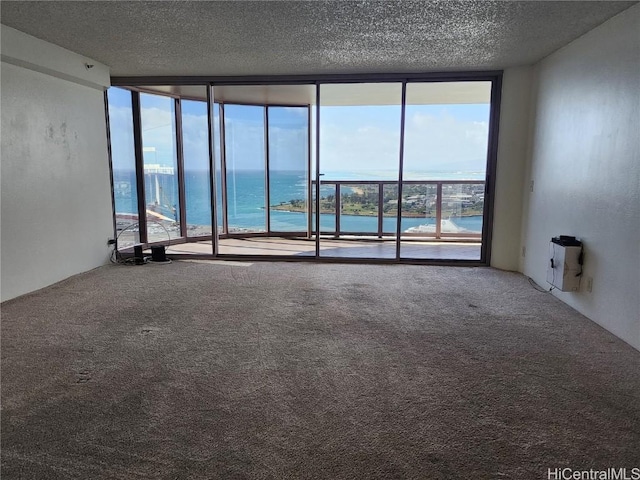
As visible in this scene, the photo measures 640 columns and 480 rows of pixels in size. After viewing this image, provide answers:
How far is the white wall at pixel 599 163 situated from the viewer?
3037 mm

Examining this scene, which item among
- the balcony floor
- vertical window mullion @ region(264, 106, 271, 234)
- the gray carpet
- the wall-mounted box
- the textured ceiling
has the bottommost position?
the gray carpet

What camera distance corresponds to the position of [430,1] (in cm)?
303

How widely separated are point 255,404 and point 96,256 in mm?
4034

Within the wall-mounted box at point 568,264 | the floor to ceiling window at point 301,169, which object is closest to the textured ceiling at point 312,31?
the floor to ceiling window at point 301,169

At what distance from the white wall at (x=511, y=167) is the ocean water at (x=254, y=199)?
67.3 inches

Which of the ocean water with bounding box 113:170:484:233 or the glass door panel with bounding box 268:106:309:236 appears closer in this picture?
the ocean water with bounding box 113:170:484:233

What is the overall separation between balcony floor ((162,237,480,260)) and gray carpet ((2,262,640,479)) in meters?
2.03

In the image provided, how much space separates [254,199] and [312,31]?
4.79 metres

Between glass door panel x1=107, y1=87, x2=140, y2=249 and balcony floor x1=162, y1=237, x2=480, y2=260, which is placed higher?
glass door panel x1=107, y1=87, x2=140, y2=249

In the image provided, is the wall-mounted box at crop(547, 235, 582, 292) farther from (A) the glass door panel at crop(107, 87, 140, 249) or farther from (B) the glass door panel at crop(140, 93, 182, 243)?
(B) the glass door panel at crop(140, 93, 182, 243)

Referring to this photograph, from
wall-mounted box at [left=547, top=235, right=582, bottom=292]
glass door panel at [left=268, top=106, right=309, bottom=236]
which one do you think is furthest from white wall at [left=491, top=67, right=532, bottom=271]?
glass door panel at [left=268, top=106, right=309, bottom=236]

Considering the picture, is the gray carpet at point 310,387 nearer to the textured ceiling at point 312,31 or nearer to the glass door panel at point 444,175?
the textured ceiling at point 312,31

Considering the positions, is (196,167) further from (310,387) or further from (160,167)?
(310,387)

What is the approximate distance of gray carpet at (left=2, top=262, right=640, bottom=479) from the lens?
1.81 m
